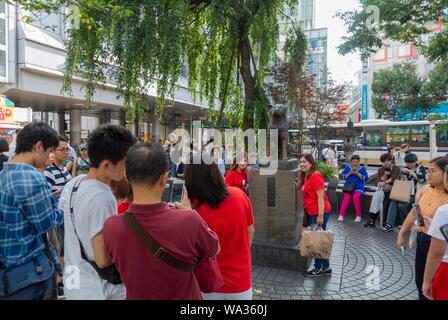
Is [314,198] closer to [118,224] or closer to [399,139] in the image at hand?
[118,224]

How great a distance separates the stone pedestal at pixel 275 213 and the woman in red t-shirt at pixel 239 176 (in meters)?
0.76

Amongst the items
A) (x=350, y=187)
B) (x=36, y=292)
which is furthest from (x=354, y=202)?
(x=36, y=292)

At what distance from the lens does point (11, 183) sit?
2162mm

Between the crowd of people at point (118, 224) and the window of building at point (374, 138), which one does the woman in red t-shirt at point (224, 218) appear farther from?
the window of building at point (374, 138)

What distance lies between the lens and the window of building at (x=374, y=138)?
2097 cm

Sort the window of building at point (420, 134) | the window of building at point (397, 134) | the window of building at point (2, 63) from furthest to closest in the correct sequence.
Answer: the window of building at point (397, 134), the window of building at point (420, 134), the window of building at point (2, 63)

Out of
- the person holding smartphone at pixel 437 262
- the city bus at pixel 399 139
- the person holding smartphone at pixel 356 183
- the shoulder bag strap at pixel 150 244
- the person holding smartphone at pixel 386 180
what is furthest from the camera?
the city bus at pixel 399 139

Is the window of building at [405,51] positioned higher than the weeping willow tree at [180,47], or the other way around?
the window of building at [405,51]

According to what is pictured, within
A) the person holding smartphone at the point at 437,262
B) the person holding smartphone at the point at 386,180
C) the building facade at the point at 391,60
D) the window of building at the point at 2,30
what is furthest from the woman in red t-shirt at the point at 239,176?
the building facade at the point at 391,60

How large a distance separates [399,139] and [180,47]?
18374 millimetres

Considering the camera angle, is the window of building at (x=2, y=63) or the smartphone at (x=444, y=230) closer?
the smartphone at (x=444, y=230)

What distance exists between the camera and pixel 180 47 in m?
6.12

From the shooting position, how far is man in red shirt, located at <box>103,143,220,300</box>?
158 centimetres

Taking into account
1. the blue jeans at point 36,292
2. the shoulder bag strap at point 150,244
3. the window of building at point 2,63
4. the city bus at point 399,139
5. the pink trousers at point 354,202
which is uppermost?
the window of building at point 2,63
